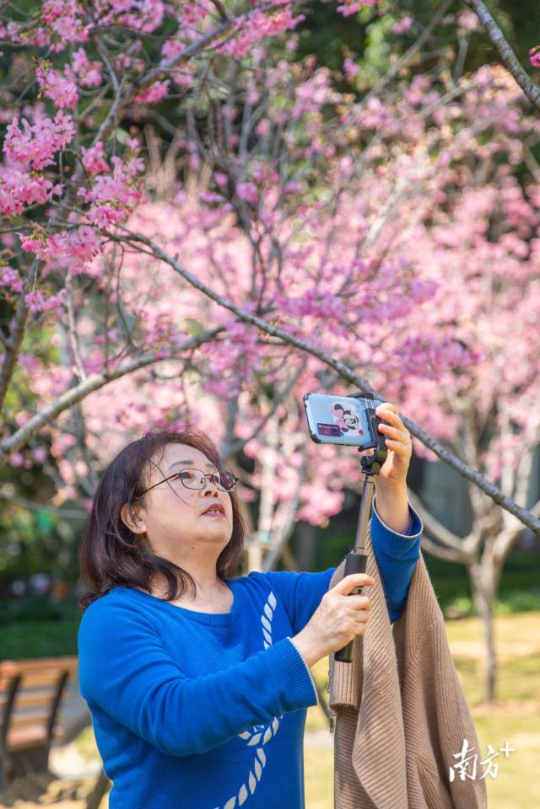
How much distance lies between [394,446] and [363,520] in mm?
156

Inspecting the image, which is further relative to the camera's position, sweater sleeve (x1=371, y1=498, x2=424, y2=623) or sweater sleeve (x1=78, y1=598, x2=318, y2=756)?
sweater sleeve (x1=371, y1=498, x2=424, y2=623)

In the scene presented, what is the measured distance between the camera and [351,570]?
164cm

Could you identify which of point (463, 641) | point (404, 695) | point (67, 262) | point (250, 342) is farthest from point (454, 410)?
point (404, 695)

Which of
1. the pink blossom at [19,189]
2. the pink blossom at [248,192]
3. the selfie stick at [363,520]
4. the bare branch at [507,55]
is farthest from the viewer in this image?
the pink blossom at [248,192]

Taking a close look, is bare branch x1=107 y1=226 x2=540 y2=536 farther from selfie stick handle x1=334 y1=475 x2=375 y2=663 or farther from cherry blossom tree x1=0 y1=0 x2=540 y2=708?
selfie stick handle x1=334 y1=475 x2=375 y2=663

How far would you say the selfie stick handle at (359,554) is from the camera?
5.26 ft

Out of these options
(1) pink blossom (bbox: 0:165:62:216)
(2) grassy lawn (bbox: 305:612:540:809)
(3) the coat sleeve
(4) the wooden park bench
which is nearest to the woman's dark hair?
(3) the coat sleeve

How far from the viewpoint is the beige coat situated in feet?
5.73

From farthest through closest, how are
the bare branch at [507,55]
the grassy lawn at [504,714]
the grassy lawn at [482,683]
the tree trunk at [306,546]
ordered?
the tree trunk at [306,546] < the grassy lawn at [482,683] < the grassy lawn at [504,714] < the bare branch at [507,55]

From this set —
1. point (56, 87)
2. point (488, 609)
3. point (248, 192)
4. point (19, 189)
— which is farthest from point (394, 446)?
point (488, 609)

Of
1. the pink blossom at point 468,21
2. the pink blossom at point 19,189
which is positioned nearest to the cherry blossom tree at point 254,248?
the pink blossom at point 19,189

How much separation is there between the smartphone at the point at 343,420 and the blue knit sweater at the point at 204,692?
0.23 m

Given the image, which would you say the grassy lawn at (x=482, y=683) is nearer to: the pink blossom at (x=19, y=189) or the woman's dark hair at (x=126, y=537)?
the woman's dark hair at (x=126, y=537)

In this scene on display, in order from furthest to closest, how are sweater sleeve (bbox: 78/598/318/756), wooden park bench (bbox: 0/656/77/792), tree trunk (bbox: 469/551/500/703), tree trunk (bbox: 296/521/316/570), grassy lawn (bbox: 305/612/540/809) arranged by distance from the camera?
tree trunk (bbox: 296/521/316/570) < tree trunk (bbox: 469/551/500/703) < grassy lawn (bbox: 305/612/540/809) < wooden park bench (bbox: 0/656/77/792) < sweater sleeve (bbox: 78/598/318/756)
